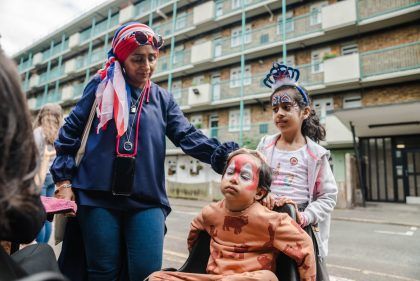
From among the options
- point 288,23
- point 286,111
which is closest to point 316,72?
point 288,23

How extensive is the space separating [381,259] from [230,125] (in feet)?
49.8

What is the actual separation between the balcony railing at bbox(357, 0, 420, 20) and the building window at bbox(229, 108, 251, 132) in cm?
760

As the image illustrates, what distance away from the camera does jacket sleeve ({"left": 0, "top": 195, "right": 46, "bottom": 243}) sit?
831mm

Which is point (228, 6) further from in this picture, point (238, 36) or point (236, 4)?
point (238, 36)

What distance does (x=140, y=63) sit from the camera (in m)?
1.85

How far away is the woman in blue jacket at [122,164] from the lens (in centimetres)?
171

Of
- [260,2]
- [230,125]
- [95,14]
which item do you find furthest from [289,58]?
[95,14]

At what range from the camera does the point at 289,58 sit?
1786 centimetres

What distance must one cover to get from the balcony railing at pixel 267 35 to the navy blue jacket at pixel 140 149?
52.2 feet

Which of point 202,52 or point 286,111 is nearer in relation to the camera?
point 286,111

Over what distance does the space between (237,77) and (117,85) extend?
60.6 ft

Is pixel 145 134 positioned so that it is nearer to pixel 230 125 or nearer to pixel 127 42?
pixel 127 42

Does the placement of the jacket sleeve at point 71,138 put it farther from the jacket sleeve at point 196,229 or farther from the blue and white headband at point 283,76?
the blue and white headband at point 283,76

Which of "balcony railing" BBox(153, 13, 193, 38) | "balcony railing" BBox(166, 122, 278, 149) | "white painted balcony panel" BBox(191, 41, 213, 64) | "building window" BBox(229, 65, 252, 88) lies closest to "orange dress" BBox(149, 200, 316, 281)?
"balcony railing" BBox(166, 122, 278, 149)
